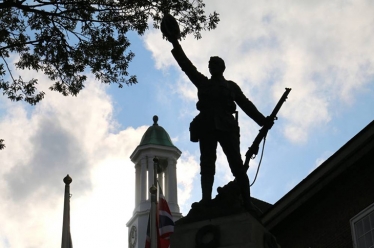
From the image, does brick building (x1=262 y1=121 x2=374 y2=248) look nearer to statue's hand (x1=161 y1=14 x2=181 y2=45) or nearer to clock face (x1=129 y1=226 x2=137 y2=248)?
statue's hand (x1=161 y1=14 x2=181 y2=45)

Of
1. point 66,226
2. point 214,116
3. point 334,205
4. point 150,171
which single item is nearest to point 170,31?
point 214,116

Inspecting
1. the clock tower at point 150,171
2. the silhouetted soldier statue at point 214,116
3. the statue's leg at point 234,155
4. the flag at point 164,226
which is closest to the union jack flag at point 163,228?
the flag at point 164,226

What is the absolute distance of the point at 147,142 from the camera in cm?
4762

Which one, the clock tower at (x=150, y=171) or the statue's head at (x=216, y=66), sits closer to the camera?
the statue's head at (x=216, y=66)

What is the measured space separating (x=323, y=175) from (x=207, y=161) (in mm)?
9264

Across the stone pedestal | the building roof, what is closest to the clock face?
the building roof

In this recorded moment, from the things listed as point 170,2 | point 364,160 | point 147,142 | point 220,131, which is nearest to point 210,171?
point 220,131

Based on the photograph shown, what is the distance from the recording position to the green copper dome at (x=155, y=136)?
4788 cm

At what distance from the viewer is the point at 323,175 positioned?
60.1ft

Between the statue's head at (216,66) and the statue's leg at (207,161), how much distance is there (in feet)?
3.24

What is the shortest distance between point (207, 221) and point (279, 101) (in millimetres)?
2083

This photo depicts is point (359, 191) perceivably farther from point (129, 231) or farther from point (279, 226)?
point (129, 231)

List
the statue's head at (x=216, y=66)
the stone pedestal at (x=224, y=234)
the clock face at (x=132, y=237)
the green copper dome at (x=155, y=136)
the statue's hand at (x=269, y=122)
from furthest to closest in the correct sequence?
the green copper dome at (x=155, y=136), the clock face at (x=132, y=237), the statue's head at (x=216, y=66), the statue's hand at (x=269, y=122), the stone pedestal at (x=224, y=234)

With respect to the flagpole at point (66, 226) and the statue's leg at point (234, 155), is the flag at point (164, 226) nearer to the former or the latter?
the flagpole at point (66, 226)
